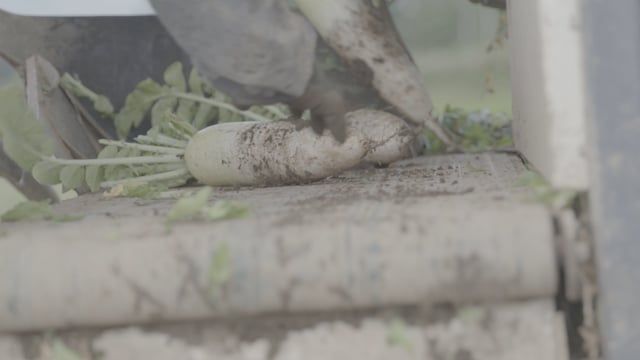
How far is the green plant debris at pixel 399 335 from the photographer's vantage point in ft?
2.48

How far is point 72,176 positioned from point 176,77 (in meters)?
0.48

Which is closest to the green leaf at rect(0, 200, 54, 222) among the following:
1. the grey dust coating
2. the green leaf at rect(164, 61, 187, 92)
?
the grey dust coating

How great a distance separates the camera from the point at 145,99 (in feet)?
6.05

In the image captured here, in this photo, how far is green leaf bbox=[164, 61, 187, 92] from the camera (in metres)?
1.86

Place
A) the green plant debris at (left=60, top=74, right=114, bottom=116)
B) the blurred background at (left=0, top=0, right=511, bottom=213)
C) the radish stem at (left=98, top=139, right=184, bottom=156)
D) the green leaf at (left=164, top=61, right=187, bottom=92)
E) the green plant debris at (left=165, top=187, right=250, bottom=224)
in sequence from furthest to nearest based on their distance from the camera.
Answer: the blurred background at (left=0, top=0, right=511, bottom=213) < the green leaf at (left=164, top=61, right=187, bottom=92) < the green plant debris at (left=60, top=74, right=114, bottom=116) < the radish stem at (left=98, top=139, right=184, bottom=156) < the green plant debris at (left=165, top=187, right=250, bottom=224)

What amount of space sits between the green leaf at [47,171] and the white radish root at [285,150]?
0.23 m

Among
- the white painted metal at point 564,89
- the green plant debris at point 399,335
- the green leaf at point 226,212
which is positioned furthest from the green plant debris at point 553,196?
the green leaf at point 226,212

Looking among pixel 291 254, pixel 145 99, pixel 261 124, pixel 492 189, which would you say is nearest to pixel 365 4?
pixel 261 124

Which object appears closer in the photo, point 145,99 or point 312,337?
point 312,337

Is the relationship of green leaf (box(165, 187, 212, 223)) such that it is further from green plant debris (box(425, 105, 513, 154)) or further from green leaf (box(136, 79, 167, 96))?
green plant debris (box(425, 105, 513, 154))

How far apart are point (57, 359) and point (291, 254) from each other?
0.84 ft

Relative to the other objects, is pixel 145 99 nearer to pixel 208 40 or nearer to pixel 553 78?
pixel 208 40

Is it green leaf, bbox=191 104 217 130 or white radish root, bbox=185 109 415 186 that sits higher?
green leaf, bbox=191 104 217 130

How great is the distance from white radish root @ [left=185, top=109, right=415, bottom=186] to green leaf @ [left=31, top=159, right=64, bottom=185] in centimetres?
23
